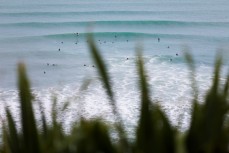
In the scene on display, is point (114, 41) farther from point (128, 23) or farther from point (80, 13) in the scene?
point (80, 13)

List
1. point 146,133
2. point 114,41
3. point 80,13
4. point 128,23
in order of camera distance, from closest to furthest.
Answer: point 146,133
point 114,41
point 128,23
point 80,13

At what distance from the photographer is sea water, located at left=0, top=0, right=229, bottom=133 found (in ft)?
30.8

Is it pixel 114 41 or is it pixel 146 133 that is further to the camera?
pixel 114 41

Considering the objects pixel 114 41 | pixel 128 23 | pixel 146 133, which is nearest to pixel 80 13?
pixel 128 23

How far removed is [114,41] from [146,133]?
1493 cm

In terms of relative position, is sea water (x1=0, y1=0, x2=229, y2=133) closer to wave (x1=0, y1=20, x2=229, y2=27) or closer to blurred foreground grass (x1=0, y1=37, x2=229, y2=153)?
wave (x1=0, y1=20, x2=229, y2=27)

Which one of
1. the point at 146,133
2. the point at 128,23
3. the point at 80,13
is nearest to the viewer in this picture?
the point at 146,133

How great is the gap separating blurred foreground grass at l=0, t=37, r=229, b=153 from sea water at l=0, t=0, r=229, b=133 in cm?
567

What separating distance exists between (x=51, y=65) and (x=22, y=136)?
38.1ft

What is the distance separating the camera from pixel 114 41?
15.4m

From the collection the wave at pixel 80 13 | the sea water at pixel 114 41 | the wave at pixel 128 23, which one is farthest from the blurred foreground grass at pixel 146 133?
the wave at pixel 80 13

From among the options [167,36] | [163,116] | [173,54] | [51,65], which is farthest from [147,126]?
[167,36]

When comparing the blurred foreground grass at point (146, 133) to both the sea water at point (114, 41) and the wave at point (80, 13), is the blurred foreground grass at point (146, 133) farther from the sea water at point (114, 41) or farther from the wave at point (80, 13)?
the wave at point (80, 13)

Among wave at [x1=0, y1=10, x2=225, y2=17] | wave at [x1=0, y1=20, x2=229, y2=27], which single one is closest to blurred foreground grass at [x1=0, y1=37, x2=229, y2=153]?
wave at [x1=0, y1=20, x2=229, y2=27]
